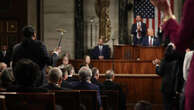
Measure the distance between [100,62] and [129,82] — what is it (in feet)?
9.92

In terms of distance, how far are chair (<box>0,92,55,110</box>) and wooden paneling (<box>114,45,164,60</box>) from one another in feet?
32.6

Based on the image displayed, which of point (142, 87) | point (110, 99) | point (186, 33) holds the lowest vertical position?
point (142, 87)

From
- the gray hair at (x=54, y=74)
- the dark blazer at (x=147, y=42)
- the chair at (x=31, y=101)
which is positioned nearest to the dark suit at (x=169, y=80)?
the gray hair at (x=54, y=74)

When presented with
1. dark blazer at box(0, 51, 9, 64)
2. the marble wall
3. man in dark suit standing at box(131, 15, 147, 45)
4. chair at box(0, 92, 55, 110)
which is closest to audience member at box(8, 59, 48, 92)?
chair at box(0, 92, 55, 110)

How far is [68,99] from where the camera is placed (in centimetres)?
471

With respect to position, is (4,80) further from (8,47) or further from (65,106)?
(8,47)

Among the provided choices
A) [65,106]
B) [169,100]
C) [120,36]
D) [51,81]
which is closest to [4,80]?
[51,81]

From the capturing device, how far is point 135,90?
401 inches

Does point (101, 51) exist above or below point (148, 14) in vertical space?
below

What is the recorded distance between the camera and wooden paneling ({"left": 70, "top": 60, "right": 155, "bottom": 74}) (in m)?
12.5

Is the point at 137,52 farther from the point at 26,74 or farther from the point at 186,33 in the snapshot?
the point at 186,33

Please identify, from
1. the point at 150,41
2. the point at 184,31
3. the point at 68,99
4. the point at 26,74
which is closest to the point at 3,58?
the point at 150,41

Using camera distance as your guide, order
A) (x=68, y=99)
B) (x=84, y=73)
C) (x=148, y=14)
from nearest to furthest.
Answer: (x=68, y=99)
(x=84, y=73)
(x=148, y=14)

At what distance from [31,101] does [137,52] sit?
406 inches
